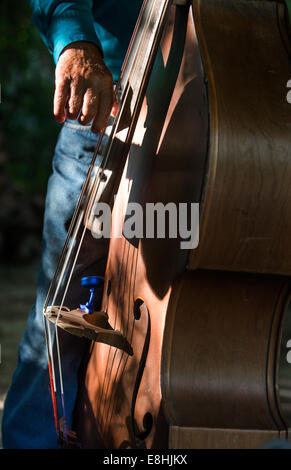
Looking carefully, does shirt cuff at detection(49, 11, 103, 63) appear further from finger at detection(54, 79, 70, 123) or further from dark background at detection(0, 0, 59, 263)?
dark background at detection(0, 0, 59, 263)

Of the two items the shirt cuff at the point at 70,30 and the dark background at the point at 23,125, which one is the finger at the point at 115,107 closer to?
the shirt cuff at the point at 70,30

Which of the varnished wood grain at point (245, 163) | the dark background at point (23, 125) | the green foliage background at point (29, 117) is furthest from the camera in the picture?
the green foliage background at point (29, 117)

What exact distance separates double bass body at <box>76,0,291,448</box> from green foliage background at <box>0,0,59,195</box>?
5.37 meters

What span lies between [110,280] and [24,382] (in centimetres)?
36

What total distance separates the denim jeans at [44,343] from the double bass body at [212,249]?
0.76ft

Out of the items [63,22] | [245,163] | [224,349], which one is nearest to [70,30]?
[63,22]

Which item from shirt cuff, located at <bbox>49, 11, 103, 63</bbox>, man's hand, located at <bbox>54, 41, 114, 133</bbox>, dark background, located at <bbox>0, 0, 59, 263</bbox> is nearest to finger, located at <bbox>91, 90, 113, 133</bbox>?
man's hand, located at <bbox>54, 41, 114, 133</bbox>

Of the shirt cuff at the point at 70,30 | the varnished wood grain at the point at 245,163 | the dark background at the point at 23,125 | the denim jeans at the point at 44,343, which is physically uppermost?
the shirt cuff at the point at 70,30

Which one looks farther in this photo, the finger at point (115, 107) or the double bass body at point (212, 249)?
the finger at point (115, 107)

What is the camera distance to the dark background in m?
5.20

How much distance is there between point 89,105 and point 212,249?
11.7 inches

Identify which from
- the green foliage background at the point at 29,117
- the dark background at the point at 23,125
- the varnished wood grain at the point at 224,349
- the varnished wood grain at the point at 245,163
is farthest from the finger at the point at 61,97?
the green foliage background at the point at 29,117

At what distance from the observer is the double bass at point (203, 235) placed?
828 mm
